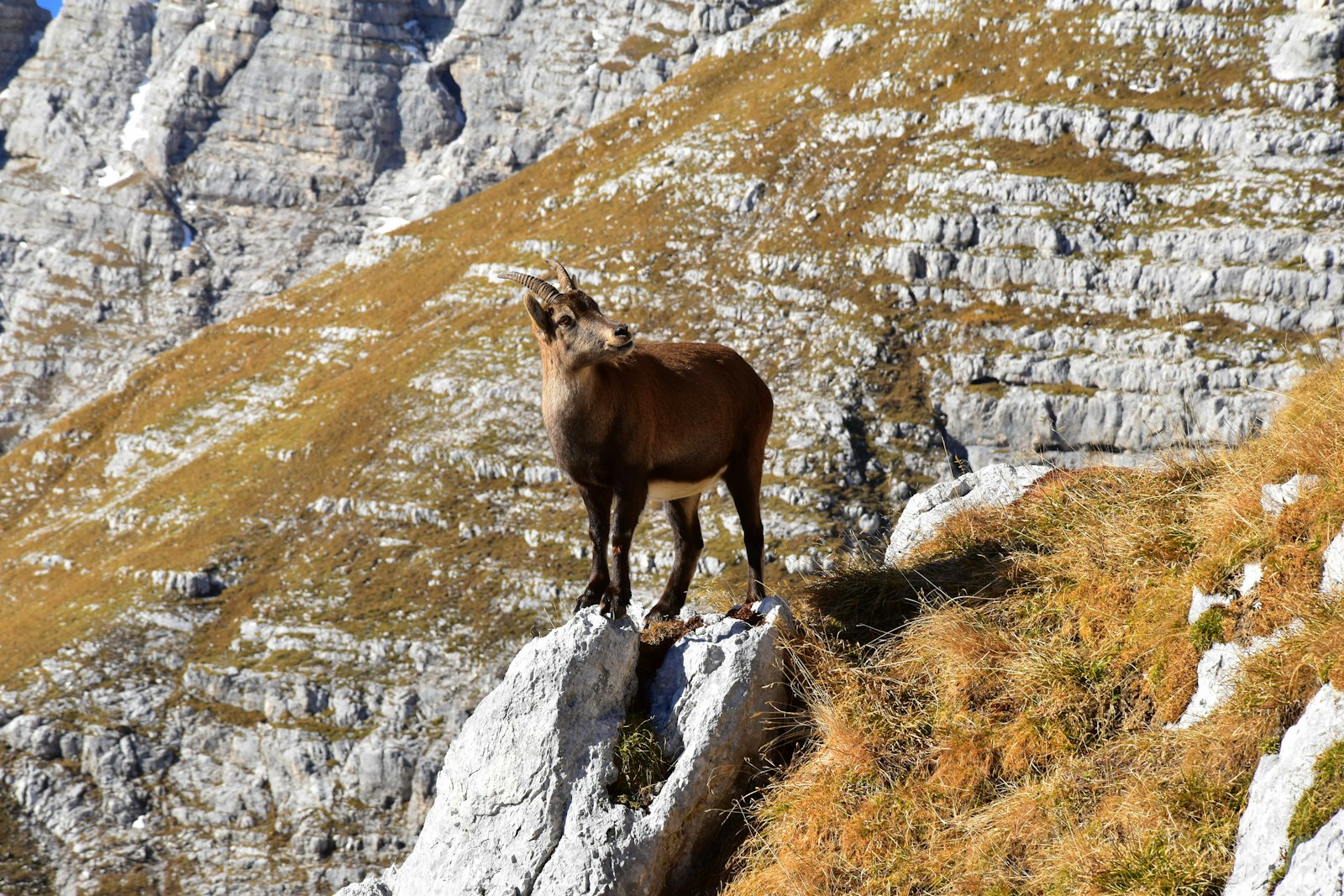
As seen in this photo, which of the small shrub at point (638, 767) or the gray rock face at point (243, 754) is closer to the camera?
the small shrub at point (638, 767)

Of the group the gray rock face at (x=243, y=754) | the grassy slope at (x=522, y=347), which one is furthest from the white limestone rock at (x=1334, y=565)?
the gray rock face at (x=243, y=754)

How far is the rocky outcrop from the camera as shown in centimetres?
923

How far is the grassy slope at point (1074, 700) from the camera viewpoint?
7.02m

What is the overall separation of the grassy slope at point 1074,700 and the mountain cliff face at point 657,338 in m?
57.8

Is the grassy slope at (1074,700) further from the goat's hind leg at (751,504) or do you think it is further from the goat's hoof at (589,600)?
the goat's hoof at (589,600)

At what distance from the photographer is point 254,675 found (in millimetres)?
77375

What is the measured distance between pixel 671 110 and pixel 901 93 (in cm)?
3293

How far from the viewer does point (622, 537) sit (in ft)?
33.2

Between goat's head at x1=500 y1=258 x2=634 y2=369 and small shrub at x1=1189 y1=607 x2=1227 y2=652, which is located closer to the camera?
small shrub at x1=1189 y1=607 x2=1227 y2=652

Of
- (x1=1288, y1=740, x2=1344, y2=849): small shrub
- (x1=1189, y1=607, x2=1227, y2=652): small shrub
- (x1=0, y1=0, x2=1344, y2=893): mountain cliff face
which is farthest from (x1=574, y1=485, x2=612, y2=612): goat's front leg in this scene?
(x1=0, y1=0, x2=1344, y2=893): mountain cliff face

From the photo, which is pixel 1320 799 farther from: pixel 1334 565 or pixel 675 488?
pixel 675 488

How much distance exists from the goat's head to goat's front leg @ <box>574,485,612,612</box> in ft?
4.55

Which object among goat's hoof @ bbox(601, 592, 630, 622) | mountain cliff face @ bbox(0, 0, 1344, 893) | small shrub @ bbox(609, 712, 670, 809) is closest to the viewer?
small shrub @ bbox(609, 712, 670, 809)

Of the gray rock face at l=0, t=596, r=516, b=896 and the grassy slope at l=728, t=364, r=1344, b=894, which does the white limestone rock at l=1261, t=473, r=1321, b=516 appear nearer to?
the grassy slope at l=728, t=364, r=1344, b=894
